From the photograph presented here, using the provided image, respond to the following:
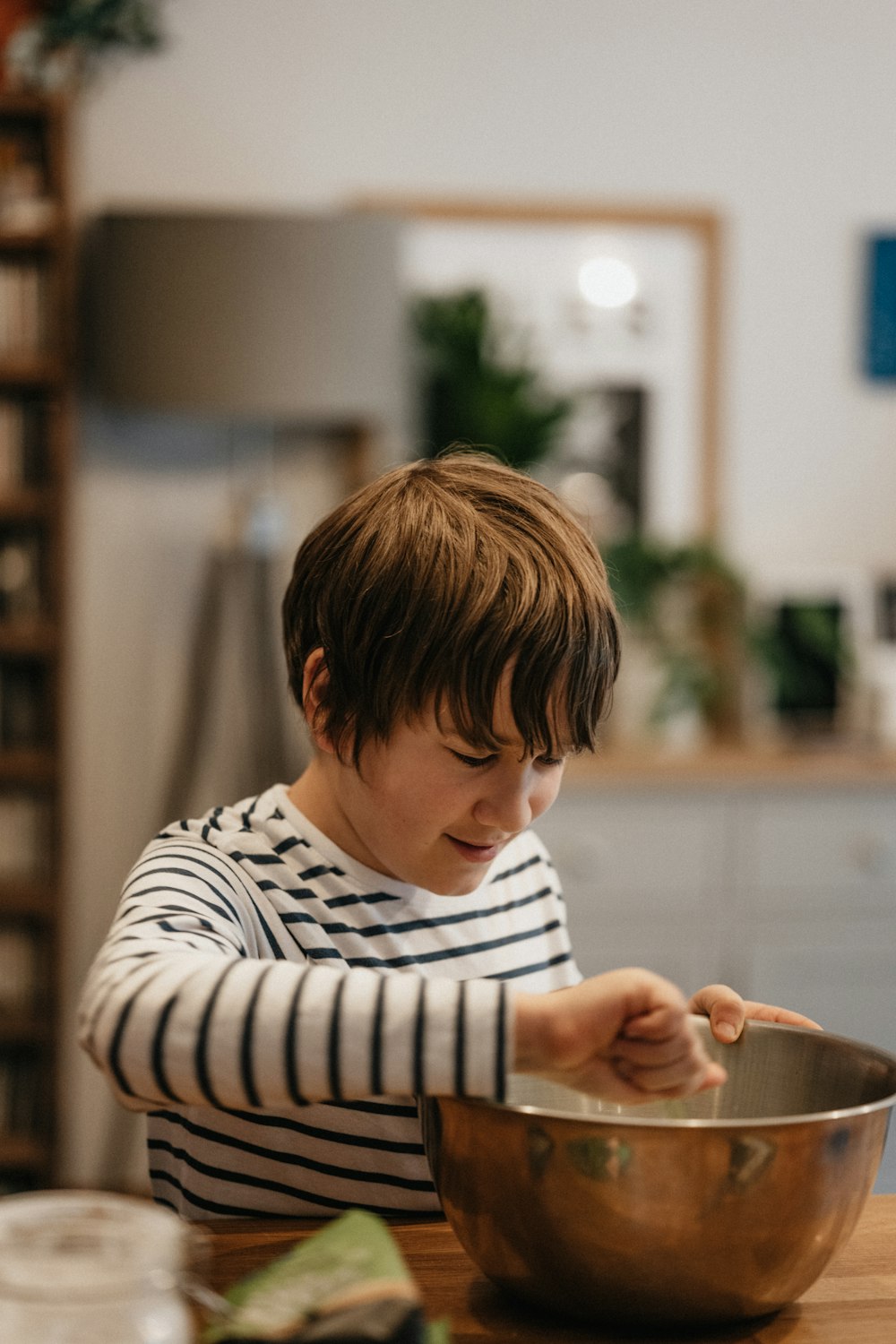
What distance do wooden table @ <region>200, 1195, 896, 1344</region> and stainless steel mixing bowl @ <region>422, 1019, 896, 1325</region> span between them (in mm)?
15

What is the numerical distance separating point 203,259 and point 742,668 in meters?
1.36

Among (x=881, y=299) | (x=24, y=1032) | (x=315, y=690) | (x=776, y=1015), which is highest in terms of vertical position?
(x=881, y=299)

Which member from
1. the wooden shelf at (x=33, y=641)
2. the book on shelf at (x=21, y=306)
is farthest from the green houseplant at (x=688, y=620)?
the book on shelf at (x=21, y=306)

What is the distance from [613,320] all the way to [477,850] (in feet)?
7.93

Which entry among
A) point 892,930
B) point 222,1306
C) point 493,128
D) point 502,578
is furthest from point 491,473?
point 493,128

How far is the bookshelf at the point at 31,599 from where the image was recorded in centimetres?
301

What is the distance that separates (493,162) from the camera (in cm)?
326

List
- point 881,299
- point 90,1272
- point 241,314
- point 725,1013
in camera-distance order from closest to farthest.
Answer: point 90,1272 < point 725,1013 < point 241,314 < point 881,299

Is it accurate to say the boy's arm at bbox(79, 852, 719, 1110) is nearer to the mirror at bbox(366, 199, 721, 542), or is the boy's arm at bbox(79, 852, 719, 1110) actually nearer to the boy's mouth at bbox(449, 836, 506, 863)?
the boy's mouth at bbox(449, 836, 506, 863)

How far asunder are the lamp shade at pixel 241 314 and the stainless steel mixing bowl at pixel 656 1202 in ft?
7.14

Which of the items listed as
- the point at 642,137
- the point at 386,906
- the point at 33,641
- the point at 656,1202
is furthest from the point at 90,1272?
the point at 642,137

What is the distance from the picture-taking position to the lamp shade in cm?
279

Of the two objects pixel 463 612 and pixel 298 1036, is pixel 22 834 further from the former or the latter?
pixel 298 1036

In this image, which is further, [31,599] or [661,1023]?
[31,599]
